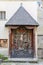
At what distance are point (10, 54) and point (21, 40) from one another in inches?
64.8

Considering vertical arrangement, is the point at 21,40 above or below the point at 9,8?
below

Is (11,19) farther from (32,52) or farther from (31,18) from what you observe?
(32,52)

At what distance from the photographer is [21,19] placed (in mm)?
23250

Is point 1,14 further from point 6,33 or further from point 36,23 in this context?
point 36,23

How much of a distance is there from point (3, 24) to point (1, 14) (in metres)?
0.90

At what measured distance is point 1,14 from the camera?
23859 millimetres

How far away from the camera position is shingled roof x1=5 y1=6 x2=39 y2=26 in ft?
75.6

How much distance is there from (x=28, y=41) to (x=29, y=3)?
3.28 m

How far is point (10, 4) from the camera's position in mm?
23859

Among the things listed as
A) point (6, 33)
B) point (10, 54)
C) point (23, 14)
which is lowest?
point (10, 54)

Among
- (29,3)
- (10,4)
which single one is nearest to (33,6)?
(29,3)

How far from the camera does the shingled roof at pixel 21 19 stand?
907 inches

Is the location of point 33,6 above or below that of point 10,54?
above

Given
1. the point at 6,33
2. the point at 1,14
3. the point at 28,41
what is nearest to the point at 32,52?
the point at 28,41
